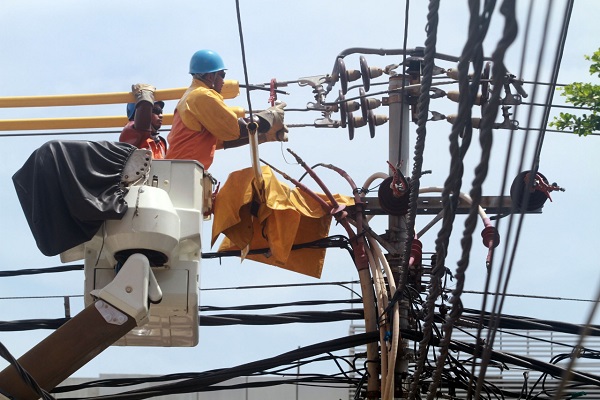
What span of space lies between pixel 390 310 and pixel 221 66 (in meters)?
2.62

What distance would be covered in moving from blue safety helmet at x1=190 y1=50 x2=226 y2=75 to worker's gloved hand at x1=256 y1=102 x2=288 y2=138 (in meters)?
0.62

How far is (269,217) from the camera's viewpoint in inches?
378

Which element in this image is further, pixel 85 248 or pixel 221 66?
pixel 221 66

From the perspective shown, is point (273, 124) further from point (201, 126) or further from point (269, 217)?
point (269, 217)

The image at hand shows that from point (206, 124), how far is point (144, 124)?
53 cm

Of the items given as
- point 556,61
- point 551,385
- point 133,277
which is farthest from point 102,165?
point 551,385

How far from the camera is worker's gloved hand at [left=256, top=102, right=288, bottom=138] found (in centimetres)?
957

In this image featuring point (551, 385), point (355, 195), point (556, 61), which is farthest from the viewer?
point (551, 385)

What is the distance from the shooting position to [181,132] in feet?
31.3

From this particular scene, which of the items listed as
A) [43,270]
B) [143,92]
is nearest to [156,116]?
[143,92]

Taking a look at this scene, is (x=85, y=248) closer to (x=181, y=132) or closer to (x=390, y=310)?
(x=181, y=132)

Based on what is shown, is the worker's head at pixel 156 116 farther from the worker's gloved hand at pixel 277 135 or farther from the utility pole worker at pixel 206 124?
the worker's gloved hand at pixel 277 135

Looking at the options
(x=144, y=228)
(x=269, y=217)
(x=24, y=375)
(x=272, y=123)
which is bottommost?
(x=24, y=375)

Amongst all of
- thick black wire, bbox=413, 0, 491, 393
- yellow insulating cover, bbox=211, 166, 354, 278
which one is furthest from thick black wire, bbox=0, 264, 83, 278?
thick black wire, bbox=413, 0, 491, 393
